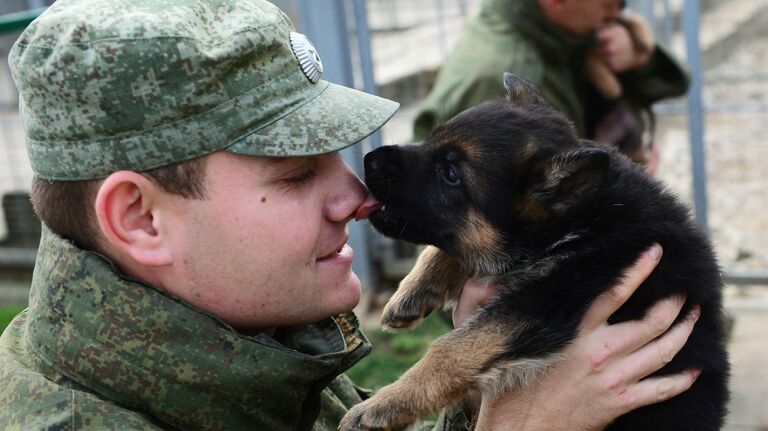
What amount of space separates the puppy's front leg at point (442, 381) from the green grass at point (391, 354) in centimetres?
333

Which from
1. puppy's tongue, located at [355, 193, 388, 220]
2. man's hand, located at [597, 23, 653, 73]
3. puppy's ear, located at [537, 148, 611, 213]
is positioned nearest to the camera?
puppy's tongue, located at [355, 193, 388, 220]

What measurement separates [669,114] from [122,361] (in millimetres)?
6334

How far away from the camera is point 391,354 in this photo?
6.89m

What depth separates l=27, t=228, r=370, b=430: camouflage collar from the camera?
205 centimetres

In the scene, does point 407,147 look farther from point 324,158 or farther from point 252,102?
point 252,102

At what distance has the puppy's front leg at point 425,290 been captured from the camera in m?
3.21

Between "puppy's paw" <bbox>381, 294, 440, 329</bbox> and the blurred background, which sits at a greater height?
"puppy's paw" <bbox>381, 294, 440, 329</bbox>

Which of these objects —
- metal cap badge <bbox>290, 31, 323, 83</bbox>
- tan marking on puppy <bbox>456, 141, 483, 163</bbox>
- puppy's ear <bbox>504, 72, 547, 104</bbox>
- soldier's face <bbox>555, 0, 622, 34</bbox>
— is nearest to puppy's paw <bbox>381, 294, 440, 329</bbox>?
tan marking on puppy <bbox>456, 141, 483, 163</bbox>

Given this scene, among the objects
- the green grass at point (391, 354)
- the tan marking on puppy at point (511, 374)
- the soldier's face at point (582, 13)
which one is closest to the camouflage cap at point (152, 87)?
the tan marking on puppy at point (511, 374)

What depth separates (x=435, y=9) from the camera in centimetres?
753

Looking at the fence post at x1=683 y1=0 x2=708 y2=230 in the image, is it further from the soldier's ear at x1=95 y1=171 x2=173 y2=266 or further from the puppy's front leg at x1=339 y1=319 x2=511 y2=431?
the soldier's ear at x1=95 y1=171 x2=173 y2=266

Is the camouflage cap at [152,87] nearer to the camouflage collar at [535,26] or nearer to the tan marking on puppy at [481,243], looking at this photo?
the tan marking on puppy at [481,243]

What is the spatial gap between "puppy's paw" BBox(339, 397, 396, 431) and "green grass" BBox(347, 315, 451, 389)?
3.39m

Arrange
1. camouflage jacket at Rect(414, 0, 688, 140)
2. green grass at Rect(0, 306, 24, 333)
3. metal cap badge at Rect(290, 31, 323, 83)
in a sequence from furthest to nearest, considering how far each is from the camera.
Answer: green grass at Rect(0, 306, 24, 333) < camouflage jacket at Rect(414, 0, 688, 140) < metal cap badge at Rect(290, 31, 323, 83)
